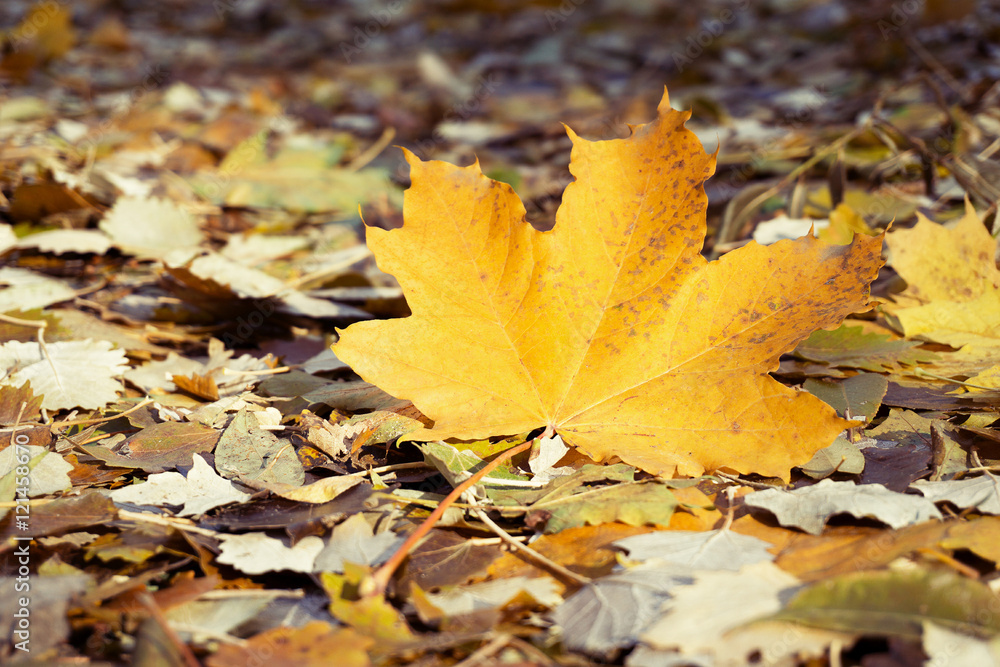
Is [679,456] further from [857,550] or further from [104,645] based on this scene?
[104,645]

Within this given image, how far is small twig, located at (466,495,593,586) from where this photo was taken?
0.87m

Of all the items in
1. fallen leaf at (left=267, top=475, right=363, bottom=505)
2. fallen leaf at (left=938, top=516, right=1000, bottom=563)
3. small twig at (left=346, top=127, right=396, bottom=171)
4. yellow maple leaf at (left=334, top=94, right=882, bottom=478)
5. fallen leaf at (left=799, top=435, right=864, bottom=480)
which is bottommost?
small twig at (left=346, top=127, right=396, bottom=171)

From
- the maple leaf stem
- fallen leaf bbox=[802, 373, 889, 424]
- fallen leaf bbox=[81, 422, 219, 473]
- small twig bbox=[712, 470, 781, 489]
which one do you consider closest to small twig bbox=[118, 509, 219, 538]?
fallen leaf bbox=[81, 422, 219, 473]

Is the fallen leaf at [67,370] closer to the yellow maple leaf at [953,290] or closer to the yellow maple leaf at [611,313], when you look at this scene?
the yellow maple leaf at [611,313]

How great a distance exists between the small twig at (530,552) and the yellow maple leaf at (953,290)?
82 cm

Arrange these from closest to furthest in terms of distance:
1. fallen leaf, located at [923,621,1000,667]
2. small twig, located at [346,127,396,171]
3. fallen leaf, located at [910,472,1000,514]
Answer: fallen leaf, located at [923,621,1000,667] → fallen leaf, located at [910,472,1000,514] → small twig, located at [346,127,396,171]

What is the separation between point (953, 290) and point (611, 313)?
30.5 inches

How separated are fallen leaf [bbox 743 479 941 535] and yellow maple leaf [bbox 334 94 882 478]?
0.17 feet

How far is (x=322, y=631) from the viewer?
2.55ft

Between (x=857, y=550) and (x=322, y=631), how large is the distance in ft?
2.13

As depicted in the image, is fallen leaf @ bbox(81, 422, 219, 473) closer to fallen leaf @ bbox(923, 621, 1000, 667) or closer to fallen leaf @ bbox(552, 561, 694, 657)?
fallen leaf @ bbox(552, 561, 694, 657)

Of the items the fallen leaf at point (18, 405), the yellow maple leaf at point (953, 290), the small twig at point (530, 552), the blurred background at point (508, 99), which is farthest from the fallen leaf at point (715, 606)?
the fallen leaf at point (18, 405)

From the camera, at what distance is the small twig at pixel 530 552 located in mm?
869

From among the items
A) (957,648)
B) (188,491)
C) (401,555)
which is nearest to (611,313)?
(401,555)
